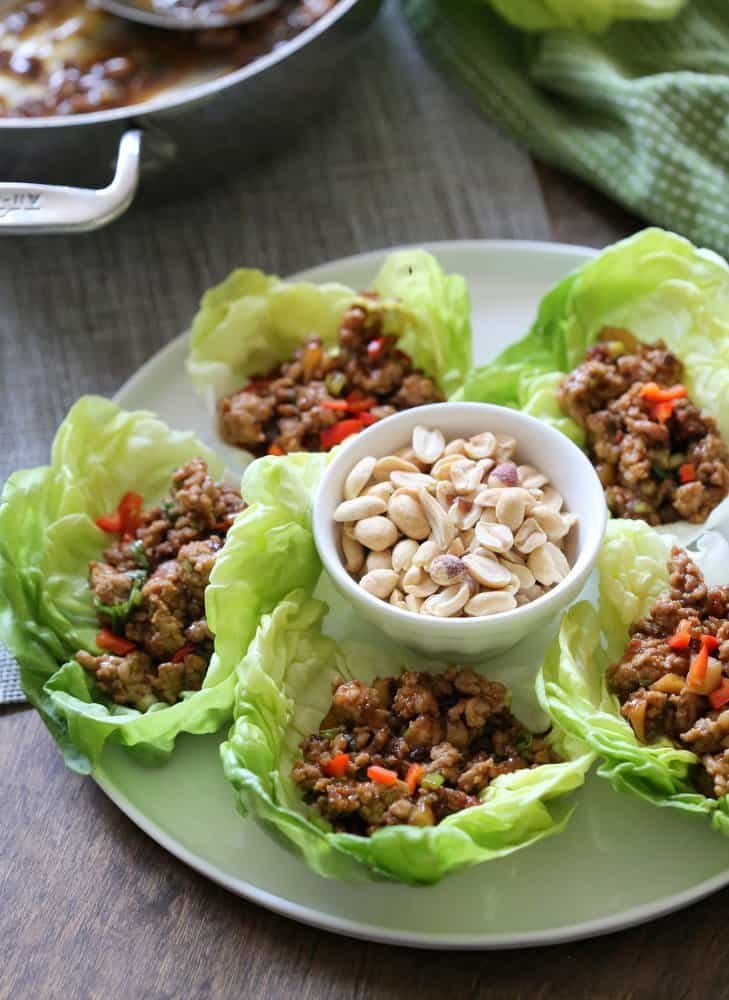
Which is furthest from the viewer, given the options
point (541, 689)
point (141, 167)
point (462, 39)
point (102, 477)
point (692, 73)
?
point (462, 39)

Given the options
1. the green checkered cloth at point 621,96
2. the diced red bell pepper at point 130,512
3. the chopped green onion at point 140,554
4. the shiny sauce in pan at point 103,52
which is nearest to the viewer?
the chopped green onion at point 140,554

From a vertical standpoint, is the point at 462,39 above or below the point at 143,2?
below

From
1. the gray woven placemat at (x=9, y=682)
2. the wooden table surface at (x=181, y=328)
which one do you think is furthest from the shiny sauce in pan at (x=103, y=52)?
the gray woven placemat at (x=9, y=682)

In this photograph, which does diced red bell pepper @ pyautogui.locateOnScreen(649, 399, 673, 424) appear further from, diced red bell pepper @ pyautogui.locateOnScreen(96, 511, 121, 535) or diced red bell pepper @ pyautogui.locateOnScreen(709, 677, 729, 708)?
diced red bell pepper @ pyautogui.locateOnScreen(96, 511, 121, 535)

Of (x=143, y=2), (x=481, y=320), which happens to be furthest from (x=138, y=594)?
(x=143, y=2)

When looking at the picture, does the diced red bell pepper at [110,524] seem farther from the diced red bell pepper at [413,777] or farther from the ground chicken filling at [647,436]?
the ground chicken filling at [647,436]

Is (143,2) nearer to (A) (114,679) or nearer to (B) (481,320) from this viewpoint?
(B) (481,320)

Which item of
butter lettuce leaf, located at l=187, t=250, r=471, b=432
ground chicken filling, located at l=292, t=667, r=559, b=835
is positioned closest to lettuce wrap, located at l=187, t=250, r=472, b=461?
butter lettuce leaf, located at l=187, t=250, r=471, b=432
